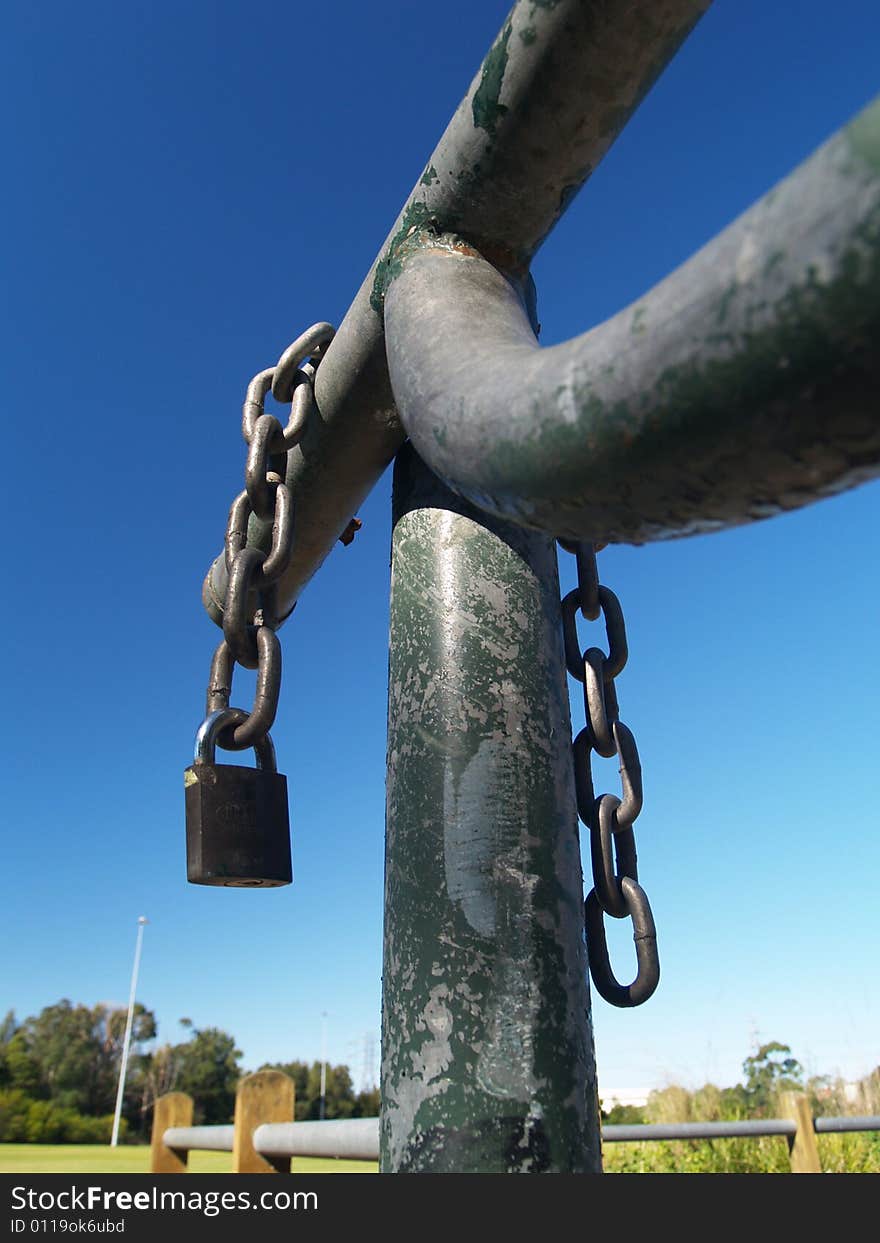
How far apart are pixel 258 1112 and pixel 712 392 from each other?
3099mm

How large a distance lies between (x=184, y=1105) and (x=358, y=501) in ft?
11.7

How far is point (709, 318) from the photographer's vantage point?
1.38ft

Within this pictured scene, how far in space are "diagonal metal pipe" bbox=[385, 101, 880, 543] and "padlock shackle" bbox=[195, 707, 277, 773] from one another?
2.24 feet

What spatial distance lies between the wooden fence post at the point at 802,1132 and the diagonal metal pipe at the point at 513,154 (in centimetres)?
526

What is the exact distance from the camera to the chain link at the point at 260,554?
123 cm

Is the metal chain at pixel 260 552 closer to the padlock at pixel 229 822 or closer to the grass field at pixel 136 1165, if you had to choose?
the padlock at pixel 229 822

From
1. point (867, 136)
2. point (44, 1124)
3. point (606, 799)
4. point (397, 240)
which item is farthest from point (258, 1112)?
point (44, 1124)

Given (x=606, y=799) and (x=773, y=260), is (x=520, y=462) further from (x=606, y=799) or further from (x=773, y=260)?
(x=606, y=799)

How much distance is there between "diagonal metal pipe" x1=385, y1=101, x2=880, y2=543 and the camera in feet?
1.22

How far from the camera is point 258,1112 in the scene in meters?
2.94

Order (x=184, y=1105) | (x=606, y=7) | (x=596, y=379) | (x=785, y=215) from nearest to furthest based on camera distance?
1. (x=785, y=215)
2. (x=596, y=379)
3. (x=606, y=7)
4. (x=184, y=1105)

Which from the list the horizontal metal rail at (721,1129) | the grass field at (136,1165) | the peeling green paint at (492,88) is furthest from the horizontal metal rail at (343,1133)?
the peeling green paint at (492,88)
